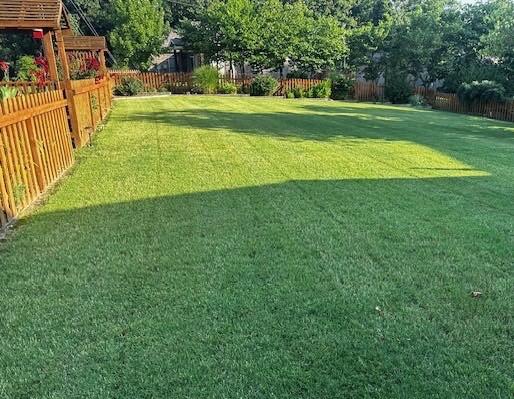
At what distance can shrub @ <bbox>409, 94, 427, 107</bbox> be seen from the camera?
26.3 meters

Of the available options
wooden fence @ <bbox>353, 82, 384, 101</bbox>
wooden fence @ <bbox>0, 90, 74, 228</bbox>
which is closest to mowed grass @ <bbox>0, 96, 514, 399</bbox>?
wooden fence @ <bbox>0, 90, 74, 228</bbox>

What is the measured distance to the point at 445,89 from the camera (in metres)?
29.6

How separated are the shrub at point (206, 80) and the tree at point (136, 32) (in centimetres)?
735

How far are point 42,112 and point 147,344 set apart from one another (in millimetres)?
4650

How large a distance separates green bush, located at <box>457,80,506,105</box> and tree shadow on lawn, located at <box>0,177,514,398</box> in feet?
62.2

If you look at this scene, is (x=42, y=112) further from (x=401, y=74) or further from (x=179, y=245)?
(x=401, y=74)

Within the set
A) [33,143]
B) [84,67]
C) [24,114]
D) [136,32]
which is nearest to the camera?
[24,114]

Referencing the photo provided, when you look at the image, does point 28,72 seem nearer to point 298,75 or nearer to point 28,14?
point 28,14

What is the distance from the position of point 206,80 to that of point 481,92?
14720 mm

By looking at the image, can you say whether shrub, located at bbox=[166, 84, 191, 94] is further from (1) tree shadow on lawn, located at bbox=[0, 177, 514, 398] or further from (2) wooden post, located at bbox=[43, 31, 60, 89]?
(1) tree shadow on lawn, located at bbox=[0, 177, 514, 398]

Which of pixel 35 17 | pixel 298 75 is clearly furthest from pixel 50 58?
pixel 298 75

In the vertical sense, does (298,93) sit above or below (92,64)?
below

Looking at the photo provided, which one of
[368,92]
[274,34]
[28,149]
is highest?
[274,34]

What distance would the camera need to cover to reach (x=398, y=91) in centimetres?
2750
